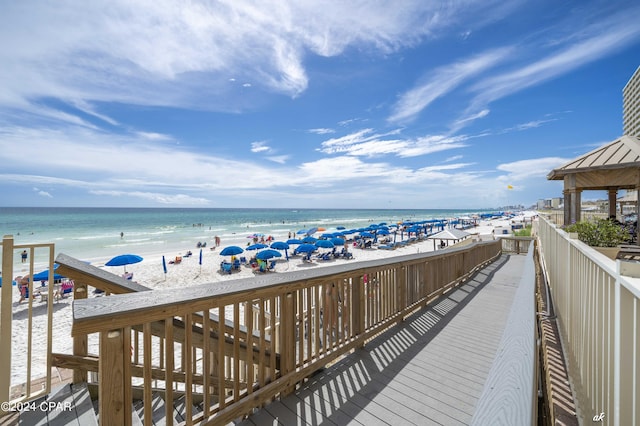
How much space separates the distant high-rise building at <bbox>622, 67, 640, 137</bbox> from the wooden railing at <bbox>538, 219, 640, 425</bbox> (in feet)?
126

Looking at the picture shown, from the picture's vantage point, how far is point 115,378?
137 cm

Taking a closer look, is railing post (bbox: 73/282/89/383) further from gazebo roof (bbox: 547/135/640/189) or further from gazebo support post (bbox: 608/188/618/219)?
gazebo support post (bbox: 608/188/618/219)

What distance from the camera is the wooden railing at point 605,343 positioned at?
1577mm

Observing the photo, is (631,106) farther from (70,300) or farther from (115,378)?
(70,300)

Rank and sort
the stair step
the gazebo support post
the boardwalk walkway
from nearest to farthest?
the stair step < the boardwalk walkway < the gazebo support post

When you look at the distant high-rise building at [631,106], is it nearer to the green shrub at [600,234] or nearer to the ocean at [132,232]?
the green shrub at [600,234]

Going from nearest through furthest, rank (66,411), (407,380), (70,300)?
(66,411) → (407,380) → (70,300)

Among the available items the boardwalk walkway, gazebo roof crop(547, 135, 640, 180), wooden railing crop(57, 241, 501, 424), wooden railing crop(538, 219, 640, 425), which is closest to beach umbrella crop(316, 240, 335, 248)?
gazebo roof crop(547, 135, 640, 180)

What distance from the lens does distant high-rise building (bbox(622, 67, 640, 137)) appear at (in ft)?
93.6

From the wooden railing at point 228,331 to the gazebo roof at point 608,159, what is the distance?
6254 millimetres

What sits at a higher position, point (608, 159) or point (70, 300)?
point (608, 159)

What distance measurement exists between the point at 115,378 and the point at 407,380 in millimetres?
2572

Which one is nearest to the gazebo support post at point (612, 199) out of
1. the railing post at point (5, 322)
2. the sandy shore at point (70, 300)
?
A: the sandy shore at point (70, 300)

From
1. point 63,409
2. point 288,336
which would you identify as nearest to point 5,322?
point 63,409
